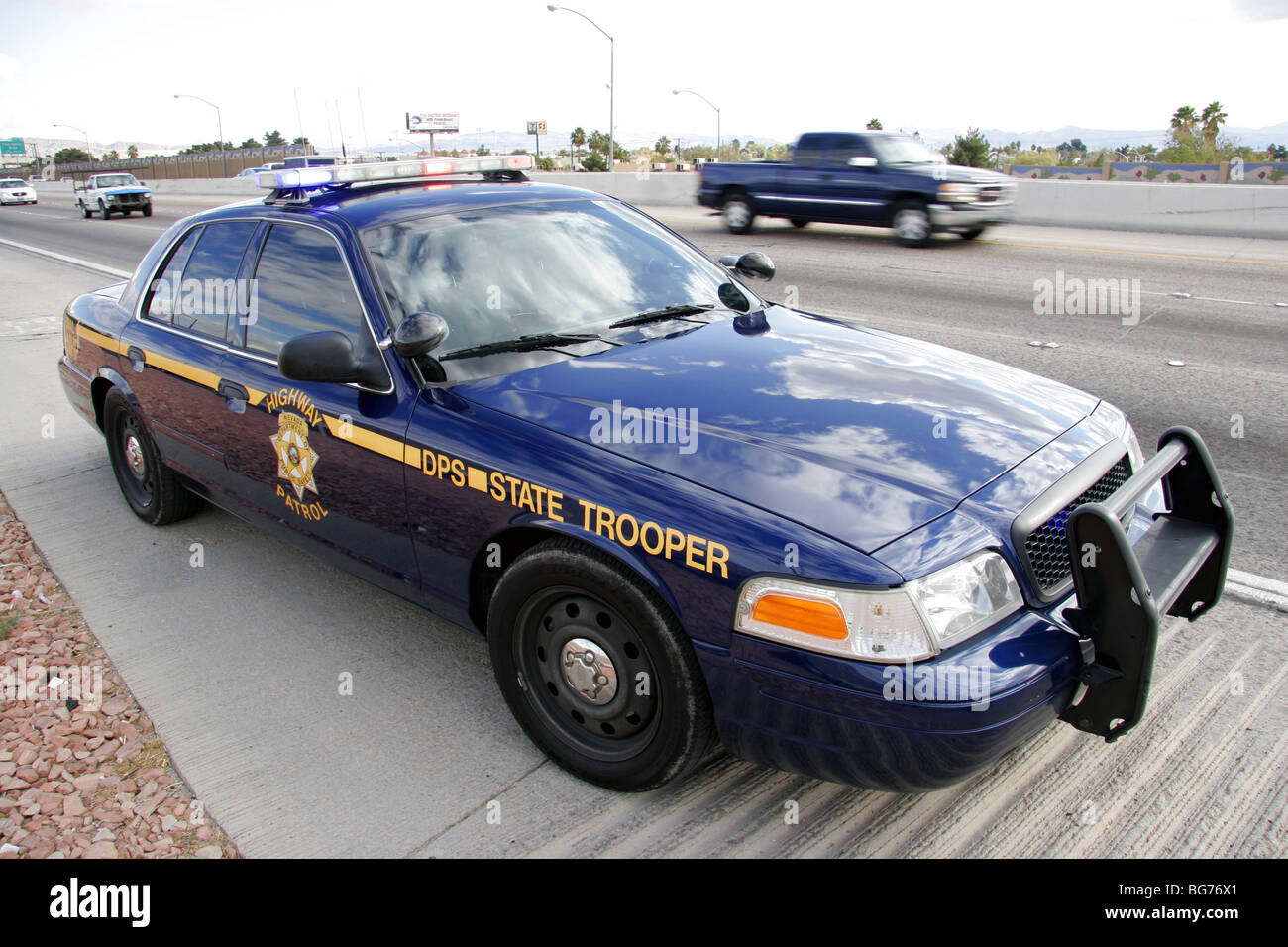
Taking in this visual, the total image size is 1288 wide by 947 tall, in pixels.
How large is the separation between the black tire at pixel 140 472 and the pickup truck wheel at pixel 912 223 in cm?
1249

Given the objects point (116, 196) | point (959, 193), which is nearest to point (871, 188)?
point (959, 193)

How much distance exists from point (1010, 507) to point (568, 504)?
1.15 m

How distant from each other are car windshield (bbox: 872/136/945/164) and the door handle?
13247 mm

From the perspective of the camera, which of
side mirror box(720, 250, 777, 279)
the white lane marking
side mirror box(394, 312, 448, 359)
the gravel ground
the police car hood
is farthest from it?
the white lane marking

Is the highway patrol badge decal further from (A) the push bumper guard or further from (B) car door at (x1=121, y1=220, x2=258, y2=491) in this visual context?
(A) the push bumper guard

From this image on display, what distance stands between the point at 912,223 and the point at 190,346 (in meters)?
12.8

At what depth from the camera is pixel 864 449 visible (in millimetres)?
2607

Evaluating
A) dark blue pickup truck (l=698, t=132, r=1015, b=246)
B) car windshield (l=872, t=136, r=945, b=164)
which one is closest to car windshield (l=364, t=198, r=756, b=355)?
dark blue pickup truck (l=698, t=132, r=1015, b=246)

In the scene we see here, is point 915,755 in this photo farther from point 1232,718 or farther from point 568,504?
point 1232,718

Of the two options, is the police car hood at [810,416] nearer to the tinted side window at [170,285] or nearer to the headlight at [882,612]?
the headlight at [882,612]

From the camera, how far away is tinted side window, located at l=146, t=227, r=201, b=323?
4.42m

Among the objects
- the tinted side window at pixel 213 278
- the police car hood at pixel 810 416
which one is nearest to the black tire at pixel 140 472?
the tinted side window at pixel 213 278

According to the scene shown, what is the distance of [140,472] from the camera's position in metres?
4.93
